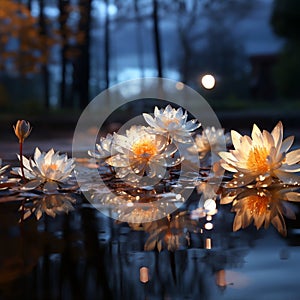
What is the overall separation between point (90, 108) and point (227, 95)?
376 centimetres

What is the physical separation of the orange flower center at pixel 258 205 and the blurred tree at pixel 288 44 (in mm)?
6728

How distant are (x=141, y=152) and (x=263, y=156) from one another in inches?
8.2

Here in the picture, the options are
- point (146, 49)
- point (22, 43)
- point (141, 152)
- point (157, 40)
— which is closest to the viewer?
point (141, 152)

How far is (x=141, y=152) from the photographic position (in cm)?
97

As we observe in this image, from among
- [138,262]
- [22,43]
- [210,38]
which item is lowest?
[138,262]

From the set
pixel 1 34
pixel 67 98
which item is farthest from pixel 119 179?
pixel 67 98

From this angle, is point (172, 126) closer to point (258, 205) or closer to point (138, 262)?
point (258, 205)

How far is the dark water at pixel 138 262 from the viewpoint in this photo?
1.58 feet

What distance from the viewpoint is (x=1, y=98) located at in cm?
651

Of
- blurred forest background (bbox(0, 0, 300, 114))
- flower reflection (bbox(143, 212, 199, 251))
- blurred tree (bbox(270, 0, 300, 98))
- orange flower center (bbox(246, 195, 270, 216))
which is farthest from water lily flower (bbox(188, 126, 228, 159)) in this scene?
blurred tree (bbox(270, 0, 300, 98))

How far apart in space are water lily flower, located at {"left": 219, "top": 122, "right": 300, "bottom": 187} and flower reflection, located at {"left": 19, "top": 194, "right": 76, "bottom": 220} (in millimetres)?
274

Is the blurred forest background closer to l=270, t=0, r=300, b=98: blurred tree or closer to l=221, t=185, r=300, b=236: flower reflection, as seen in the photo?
l=270, t=0, r=300, b=98: blurred tree

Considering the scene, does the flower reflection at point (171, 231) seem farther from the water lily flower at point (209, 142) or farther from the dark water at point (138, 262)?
the water lily flower at point (209, 142)

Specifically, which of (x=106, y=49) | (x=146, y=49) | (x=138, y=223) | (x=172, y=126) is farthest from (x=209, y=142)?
(x=146, y=49)
